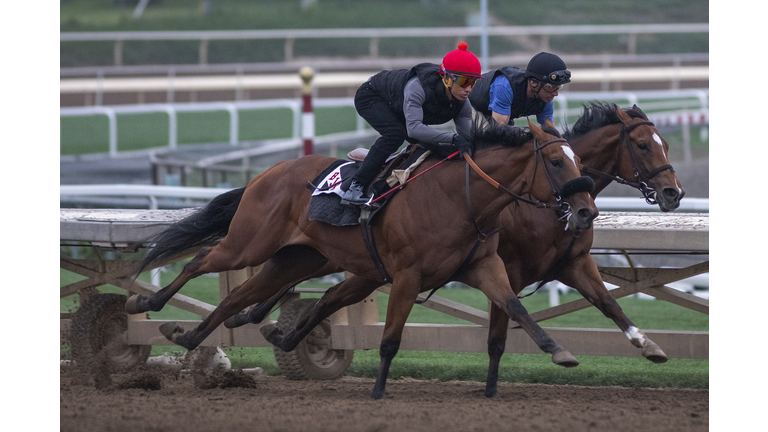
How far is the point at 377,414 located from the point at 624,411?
1.08 meters

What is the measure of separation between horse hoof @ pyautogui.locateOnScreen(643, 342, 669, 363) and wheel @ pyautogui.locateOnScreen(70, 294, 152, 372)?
9.61 ft

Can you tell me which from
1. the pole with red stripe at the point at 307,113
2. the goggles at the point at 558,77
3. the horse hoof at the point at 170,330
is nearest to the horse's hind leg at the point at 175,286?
the horse hoof at the point at 170,330

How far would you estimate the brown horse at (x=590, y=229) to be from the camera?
449 cm

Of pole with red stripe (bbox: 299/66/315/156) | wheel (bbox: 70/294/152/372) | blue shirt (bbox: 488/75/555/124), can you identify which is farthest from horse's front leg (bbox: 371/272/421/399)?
pole with red stripe (bbox: 299/66/315/156)

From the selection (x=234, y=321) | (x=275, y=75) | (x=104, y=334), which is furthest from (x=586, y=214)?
(x=275, y=75)

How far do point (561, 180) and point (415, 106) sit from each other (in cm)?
81

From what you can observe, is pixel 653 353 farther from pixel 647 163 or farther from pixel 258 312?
pixel 258 312

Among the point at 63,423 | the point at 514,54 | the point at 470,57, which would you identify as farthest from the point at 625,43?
the point at 63,423

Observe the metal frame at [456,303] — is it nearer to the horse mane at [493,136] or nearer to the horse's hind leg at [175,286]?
the horse's hind leg at [175,286]

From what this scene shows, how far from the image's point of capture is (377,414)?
400cm

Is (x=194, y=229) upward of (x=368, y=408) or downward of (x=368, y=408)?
upward

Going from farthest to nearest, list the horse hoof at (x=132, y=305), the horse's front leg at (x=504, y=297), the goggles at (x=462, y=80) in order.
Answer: the horse hoof at (x=132, y=305) → the goggles at (x=462, y=80) → the horse's front leg at (x=504, y=297)

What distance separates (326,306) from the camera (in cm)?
499

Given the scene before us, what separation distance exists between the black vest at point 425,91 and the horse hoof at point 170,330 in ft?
5.42
